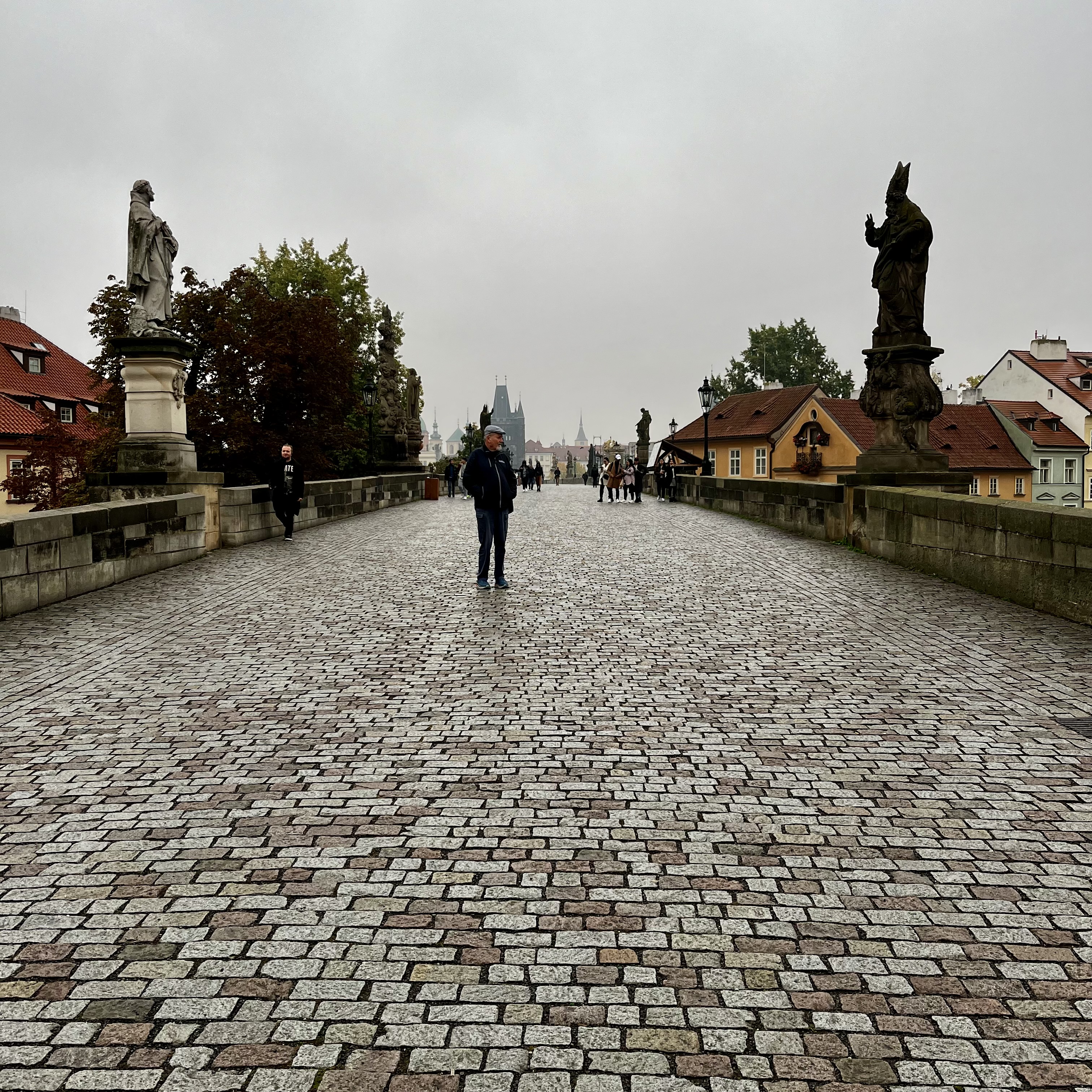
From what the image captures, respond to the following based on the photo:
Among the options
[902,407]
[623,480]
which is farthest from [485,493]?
[623,480]

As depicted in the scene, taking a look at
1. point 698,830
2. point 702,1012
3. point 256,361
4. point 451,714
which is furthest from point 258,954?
point 256,361

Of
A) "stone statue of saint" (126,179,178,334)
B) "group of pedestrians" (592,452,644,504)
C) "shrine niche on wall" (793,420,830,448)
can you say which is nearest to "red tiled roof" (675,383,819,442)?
"shrine niche on wall" (793,420,830,448)

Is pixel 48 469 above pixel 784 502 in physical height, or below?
above

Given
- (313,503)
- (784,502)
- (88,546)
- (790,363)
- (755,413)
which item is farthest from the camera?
(790,363)

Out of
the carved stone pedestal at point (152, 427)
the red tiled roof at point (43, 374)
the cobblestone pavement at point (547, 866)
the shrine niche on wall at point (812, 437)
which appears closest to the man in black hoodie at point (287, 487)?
the carved stone pedestal at point (152, 427)

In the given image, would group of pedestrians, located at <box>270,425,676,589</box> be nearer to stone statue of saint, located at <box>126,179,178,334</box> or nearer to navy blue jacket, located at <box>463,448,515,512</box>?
navy blue jacket, located at <box>463,448,515,512</box>

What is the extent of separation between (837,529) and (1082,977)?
539 inches

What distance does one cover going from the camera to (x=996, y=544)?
1004 centimetres

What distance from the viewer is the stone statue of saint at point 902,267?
14.0 metres

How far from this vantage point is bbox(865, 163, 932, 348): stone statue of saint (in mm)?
14008

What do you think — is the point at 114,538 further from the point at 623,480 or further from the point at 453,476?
the point at 453,476

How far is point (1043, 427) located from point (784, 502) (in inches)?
2355

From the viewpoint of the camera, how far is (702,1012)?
2.69 metres

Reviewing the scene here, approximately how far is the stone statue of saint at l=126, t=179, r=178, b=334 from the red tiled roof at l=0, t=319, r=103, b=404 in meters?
42.7
